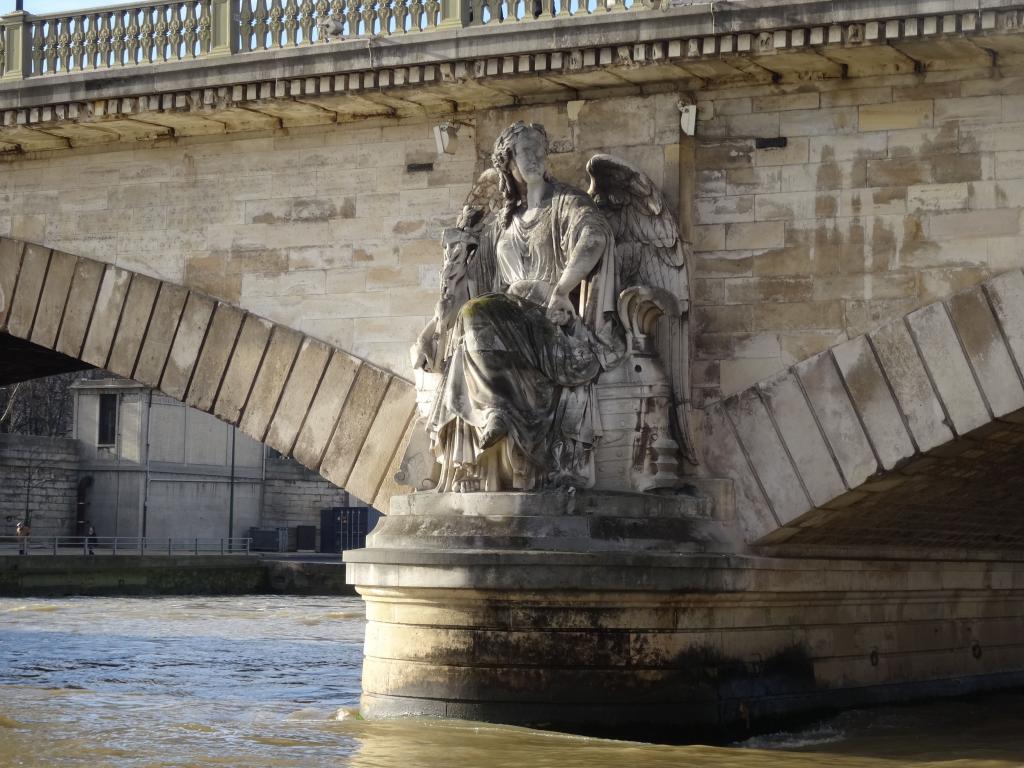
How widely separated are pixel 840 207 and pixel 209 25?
6117 millimetres

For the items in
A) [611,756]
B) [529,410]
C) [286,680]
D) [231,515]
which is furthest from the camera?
[231,515]

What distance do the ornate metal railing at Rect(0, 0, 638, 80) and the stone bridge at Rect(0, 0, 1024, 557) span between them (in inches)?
1.1

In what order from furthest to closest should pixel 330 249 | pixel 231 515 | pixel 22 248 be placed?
1. pixel 231 515
2. pixel 22 248
3. pixel 330 249

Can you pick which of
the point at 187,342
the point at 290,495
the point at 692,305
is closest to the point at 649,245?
the point at 692,305

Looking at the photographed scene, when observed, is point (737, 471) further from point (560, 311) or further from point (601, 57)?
point (601, 57)

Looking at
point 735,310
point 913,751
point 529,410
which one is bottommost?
point 913,751

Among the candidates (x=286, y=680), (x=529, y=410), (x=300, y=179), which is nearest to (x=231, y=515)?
(x=286, y=680)

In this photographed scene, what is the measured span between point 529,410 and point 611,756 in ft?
8.27

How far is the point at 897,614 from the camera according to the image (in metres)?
15.9

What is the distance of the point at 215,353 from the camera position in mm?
16281

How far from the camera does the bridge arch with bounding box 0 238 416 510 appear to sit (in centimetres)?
1527

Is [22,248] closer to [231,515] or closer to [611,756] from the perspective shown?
[611,756]

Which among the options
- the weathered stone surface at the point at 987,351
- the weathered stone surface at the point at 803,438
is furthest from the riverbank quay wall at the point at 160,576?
the weathered stone surface at the point at 987,351

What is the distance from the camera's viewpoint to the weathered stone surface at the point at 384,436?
1504 cm
